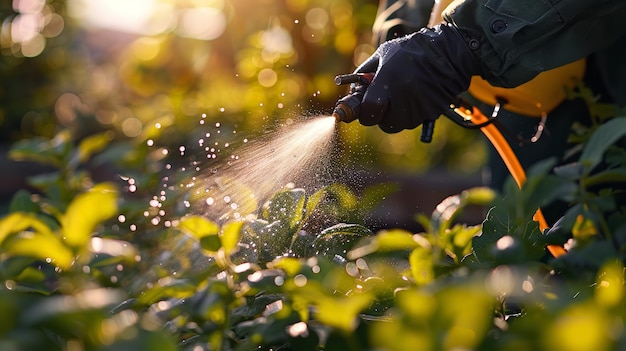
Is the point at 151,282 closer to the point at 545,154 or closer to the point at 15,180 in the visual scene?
the point at 545,154

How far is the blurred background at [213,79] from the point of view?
3996 millimetres

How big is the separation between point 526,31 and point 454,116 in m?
0.22

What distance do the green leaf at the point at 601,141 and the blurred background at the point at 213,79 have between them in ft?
6.78

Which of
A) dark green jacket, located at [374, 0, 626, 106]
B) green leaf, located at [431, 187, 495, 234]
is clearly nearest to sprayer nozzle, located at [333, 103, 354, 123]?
dark green jacket, located at [374, 0, 626, 106]

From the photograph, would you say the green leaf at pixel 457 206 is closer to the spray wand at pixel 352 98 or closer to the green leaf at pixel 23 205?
the spray wand at pixel 352 98

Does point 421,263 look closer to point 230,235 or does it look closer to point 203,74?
point 230,235

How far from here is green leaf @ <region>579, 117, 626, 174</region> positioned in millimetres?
875

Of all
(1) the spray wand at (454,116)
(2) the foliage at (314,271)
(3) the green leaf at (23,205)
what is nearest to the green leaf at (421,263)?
(2) the foliage at (314,271)

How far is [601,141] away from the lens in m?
0.90

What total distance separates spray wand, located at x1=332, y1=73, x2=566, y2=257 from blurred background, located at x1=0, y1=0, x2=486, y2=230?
48.8 inches

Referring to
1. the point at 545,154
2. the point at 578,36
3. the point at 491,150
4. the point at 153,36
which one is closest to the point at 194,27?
the point at 153,36

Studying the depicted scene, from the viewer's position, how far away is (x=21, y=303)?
22.1 inches

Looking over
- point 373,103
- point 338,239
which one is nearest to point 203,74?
point 373,103

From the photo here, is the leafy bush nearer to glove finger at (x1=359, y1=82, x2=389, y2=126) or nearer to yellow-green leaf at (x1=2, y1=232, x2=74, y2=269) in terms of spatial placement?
yellow-green leaf at (x1=2, y1=232, x2=74, y2=269)
